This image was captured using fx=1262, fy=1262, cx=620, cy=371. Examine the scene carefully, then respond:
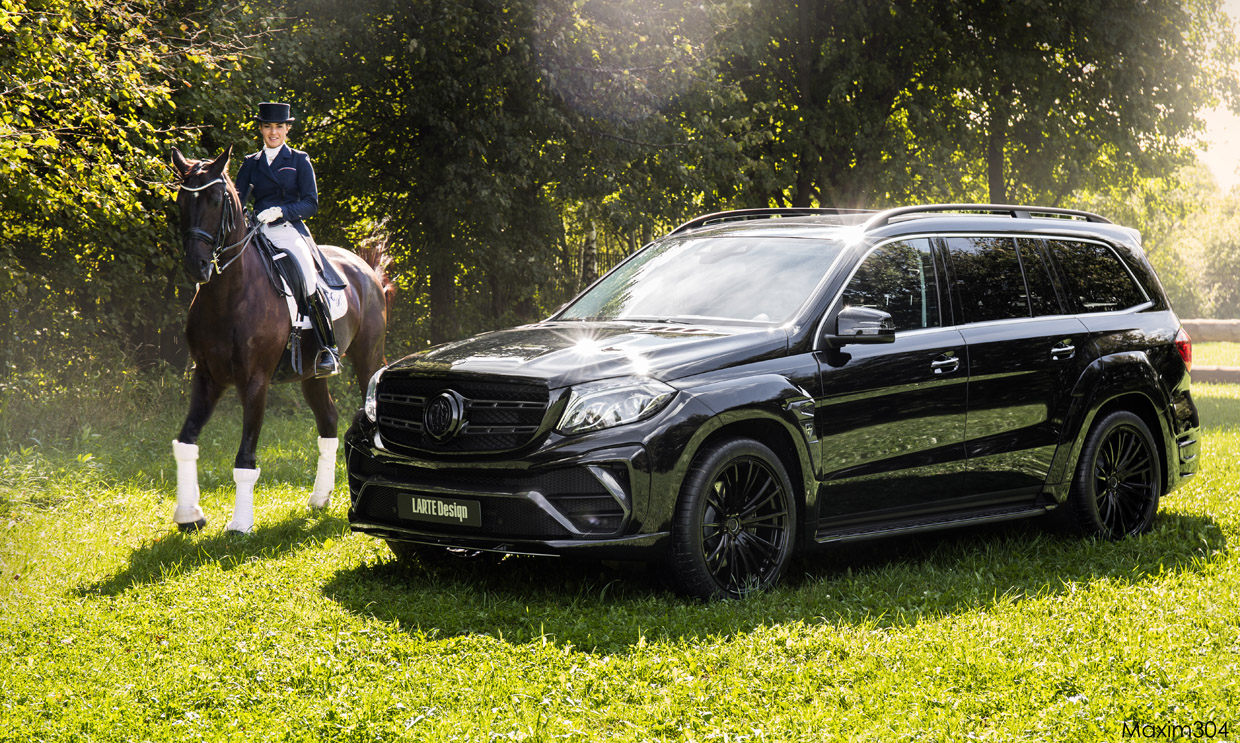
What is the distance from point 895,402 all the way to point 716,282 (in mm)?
1246

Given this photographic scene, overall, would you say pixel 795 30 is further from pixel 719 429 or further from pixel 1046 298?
pixel 719 429

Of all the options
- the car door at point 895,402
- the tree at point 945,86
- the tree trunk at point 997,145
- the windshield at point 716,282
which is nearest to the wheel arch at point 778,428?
the car door at point 895,402

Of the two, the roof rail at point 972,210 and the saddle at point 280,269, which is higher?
the roof rail at point 972,210

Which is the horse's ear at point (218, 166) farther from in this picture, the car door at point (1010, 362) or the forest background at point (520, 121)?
the car door at point (1010, 362)

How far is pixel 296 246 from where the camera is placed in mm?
9469

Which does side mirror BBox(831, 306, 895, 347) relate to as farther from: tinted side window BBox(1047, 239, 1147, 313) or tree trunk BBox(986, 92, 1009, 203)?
tree trunk BBox(986, 92, 1009, 203)

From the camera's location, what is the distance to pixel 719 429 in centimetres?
621

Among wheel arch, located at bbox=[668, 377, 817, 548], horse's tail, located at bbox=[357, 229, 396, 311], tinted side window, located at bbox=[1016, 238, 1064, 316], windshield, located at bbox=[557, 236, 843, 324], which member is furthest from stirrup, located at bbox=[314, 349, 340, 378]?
tinted side window, located at bbox=[1016, 238, 1064, 316]

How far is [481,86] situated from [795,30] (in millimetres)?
10274

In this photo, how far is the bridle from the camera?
26.8 ft

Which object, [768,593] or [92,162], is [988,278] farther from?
[92,162]

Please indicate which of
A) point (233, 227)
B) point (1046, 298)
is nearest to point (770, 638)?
point (1046, 298)

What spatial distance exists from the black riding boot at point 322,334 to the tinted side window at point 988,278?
470cm

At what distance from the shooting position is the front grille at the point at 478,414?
600 centimetres
